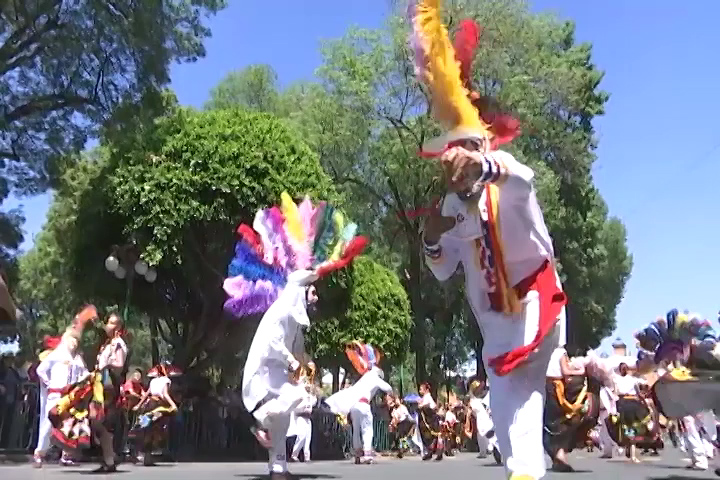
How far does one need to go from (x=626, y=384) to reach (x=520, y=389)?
966cm

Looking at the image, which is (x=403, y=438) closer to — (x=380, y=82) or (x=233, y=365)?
(x=233, y=365)

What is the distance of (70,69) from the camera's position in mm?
18328

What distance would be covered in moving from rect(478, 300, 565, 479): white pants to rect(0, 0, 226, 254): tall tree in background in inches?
601

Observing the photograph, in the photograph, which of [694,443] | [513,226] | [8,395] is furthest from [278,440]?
[8,395]

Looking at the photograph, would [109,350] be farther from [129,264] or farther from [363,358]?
[129,264]

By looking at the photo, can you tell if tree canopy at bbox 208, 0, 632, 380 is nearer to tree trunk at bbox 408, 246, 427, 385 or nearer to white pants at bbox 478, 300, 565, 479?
tree trunk at bbox 408, 246, 427, 385

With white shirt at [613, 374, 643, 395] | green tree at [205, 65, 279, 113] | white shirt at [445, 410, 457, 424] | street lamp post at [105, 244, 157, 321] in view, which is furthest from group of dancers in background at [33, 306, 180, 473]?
green tree at [205, 65, 279, 113]

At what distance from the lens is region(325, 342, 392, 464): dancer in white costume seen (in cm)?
1562

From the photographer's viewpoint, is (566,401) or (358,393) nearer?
(566,401)

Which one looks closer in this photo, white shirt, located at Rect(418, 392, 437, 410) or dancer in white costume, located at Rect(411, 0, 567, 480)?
dancer in white costume, located at Rect(411, 0, 567, 480)

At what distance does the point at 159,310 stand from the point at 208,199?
5.01 meters

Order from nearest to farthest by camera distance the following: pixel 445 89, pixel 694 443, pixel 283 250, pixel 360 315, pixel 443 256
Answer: pixel 445 89
pixel 443 256
pixel 283 250
pixel 694 443
pixel 360 315

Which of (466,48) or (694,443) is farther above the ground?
(466,48)

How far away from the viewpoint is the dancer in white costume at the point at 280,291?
28.8 feet
